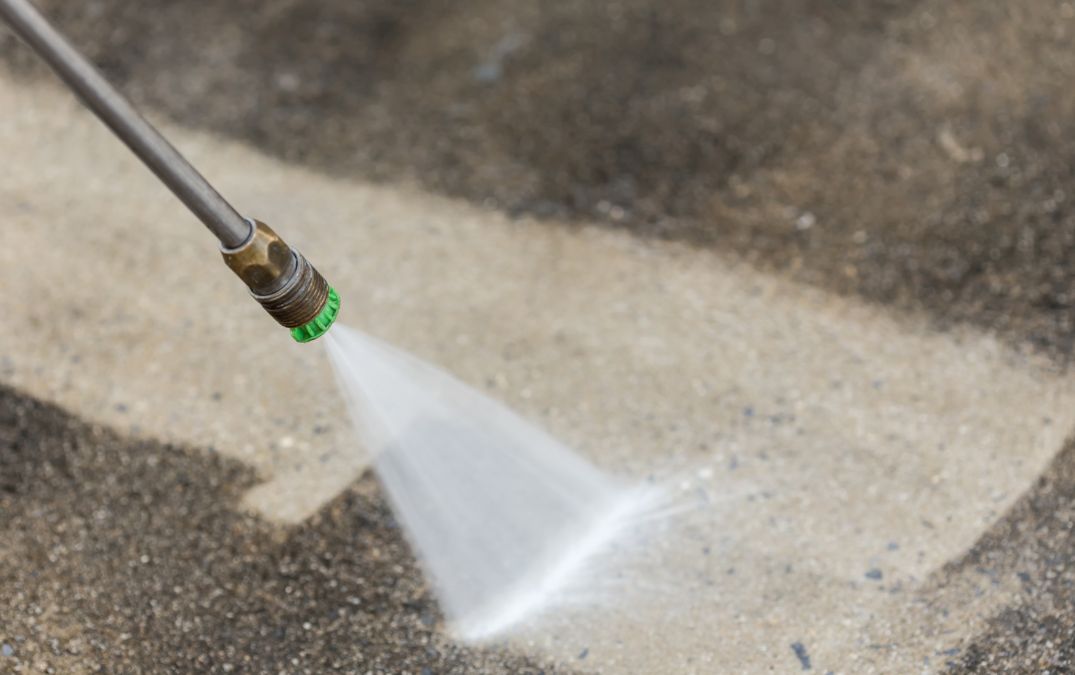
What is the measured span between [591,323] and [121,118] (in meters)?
2.17

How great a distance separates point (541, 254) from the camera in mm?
4184

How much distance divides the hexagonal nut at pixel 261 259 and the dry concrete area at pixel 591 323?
126 centimetres

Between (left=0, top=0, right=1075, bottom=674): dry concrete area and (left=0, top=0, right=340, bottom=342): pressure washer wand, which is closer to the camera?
(left=0, top=0, right=340, bottom=342): pressure washer wand

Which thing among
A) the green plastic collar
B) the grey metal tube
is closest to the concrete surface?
the green plastic collar

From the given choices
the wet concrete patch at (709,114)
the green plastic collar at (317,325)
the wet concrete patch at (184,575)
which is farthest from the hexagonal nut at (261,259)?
the wet concrete patch at (709,114)

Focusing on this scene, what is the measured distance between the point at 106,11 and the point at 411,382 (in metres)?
2.95

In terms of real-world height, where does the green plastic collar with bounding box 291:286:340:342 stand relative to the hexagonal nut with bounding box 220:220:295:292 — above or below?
below

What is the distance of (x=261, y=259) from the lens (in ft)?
7.39

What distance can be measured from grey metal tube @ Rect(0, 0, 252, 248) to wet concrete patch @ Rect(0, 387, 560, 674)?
1.35m

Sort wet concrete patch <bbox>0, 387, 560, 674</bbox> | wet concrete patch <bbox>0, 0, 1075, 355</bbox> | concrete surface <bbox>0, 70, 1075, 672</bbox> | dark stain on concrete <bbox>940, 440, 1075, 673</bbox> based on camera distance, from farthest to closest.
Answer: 1. wet concrete patch <bbox>0, 0, 1075, 355</bbox>
2. concrete surface <bbox>0, 70, 1075, 672</bbox>
3. wet concrete patch <bbox>0, 387, 560, 674</bbox>
4. dark stain on concrete <bbox>940, 440, 1075, 673</bbox>

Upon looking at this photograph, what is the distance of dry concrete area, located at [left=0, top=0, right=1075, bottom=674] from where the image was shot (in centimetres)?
308

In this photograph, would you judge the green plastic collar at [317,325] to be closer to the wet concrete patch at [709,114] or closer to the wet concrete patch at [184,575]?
the wet concrete patch at [184,575]

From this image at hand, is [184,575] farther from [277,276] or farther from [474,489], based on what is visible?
[277,276]

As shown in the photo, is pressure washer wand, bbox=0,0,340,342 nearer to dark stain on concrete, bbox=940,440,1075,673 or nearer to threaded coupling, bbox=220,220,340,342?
threaded coupling, bbox=220,220,340,342
